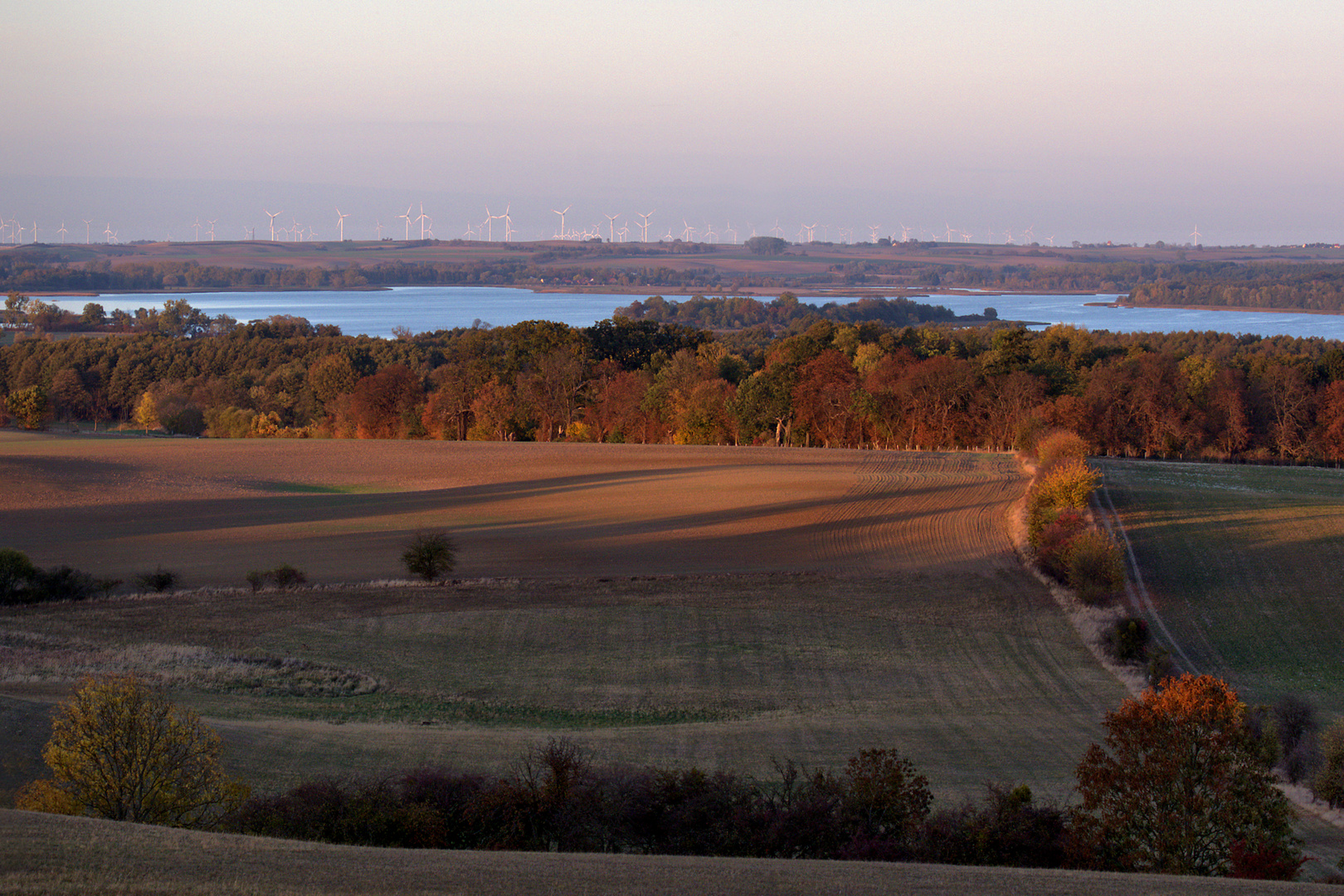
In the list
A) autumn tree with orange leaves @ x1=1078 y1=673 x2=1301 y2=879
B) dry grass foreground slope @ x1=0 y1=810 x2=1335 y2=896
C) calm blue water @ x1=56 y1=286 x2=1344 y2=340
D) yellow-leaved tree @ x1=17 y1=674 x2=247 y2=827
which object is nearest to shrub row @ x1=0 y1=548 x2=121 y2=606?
yellow-leaved tree @ x1=17 y1=674 x2=247 y2=827

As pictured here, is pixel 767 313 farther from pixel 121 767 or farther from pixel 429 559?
pixel 121 767

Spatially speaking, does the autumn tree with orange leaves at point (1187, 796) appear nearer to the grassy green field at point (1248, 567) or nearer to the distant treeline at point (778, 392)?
the grassy green field at point (1248, 567)

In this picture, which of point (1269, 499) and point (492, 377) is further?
point (492, 377)

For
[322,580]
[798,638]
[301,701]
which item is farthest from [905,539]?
[301,701]

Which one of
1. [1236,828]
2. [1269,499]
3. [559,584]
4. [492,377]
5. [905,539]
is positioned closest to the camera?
[1236,828]

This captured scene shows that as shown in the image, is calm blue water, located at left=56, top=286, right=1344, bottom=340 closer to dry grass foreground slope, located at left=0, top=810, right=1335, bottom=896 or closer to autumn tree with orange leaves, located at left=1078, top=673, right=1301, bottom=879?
autumn tree with orange leaves, located at left=1078, top=673, right=1301, bottom=879

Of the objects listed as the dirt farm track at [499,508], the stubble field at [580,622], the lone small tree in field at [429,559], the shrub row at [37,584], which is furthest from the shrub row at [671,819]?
the dirt farm track at [499,508]

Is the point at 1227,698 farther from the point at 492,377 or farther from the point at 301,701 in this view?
the point at 492,377

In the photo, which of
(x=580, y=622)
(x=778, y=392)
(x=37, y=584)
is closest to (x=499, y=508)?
(x=580, y=622)
